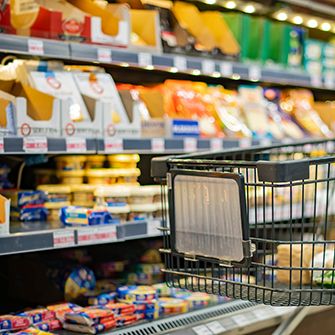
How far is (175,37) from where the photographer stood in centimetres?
297

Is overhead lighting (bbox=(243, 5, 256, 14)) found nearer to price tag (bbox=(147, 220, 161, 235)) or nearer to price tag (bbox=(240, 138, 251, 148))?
price tag (bbox=(240, 138, 251, 148))

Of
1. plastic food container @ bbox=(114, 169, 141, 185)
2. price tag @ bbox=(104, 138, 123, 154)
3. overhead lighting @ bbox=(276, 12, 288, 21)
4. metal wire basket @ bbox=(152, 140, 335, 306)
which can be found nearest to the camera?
metal wire basket @ bbox=(152, 140, 335, 306)

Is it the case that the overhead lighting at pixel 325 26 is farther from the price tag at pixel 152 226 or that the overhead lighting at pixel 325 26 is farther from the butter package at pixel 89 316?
the butter package at pixel 89 316

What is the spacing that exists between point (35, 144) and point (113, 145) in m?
0.35

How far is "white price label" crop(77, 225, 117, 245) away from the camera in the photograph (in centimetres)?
221

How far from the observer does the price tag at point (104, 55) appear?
2404 mm

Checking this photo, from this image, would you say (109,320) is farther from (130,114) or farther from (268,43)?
(268,43)

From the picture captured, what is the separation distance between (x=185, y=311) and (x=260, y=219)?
63 cm

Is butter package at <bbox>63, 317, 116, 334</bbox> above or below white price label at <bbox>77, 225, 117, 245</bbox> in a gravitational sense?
below

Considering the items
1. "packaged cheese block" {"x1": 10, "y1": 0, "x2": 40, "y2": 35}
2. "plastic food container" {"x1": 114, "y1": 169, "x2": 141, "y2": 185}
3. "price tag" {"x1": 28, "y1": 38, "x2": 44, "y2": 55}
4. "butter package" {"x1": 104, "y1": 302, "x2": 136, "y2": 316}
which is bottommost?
"butter package" {"x1": 104, "y1": 302, "x2": 136, "y2": 316}

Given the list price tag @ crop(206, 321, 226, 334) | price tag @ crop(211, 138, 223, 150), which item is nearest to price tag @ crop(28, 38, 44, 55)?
price tag @ crop(211, 138, 223, 150)

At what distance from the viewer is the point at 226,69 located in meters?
2.98

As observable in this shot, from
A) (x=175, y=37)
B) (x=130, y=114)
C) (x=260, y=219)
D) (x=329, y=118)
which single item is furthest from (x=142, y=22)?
(x=329, y=118)

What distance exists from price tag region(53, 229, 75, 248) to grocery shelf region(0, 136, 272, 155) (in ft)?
0.82
